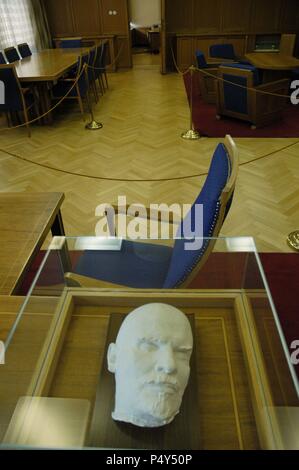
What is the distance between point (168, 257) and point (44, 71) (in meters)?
4.27

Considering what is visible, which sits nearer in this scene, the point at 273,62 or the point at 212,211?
the point at 212,211

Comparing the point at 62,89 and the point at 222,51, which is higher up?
the point at 222,51

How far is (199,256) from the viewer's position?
1.32m

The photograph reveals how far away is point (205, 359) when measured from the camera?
1.12 m

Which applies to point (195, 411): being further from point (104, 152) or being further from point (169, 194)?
point (104, 152)

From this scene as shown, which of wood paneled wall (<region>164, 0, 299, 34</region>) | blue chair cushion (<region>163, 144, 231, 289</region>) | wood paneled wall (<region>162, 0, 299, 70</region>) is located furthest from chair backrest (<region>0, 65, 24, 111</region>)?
wood paneled wall (<region>164, 0, 299, 34</region>)

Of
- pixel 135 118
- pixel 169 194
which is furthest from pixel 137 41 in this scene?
pixel 169 194

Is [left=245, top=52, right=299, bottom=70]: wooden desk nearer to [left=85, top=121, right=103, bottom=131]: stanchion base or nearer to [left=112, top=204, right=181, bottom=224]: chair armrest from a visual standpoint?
[left=85, top=121, right=103, bottom=131]: stanchion base

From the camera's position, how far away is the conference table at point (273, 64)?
194 inches

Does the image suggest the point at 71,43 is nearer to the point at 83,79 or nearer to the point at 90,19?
the point at 90,19

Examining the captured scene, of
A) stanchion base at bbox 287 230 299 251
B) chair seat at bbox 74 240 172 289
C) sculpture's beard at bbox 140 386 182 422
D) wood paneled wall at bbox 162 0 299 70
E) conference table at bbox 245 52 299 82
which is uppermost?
wood paneled wall at bbox 162 0 299 70

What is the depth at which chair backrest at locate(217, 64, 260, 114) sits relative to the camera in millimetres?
4145

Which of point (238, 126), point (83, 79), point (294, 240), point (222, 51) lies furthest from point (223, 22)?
point (294, 240)

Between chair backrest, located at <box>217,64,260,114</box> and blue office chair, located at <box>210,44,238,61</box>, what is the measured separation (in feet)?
8.07
